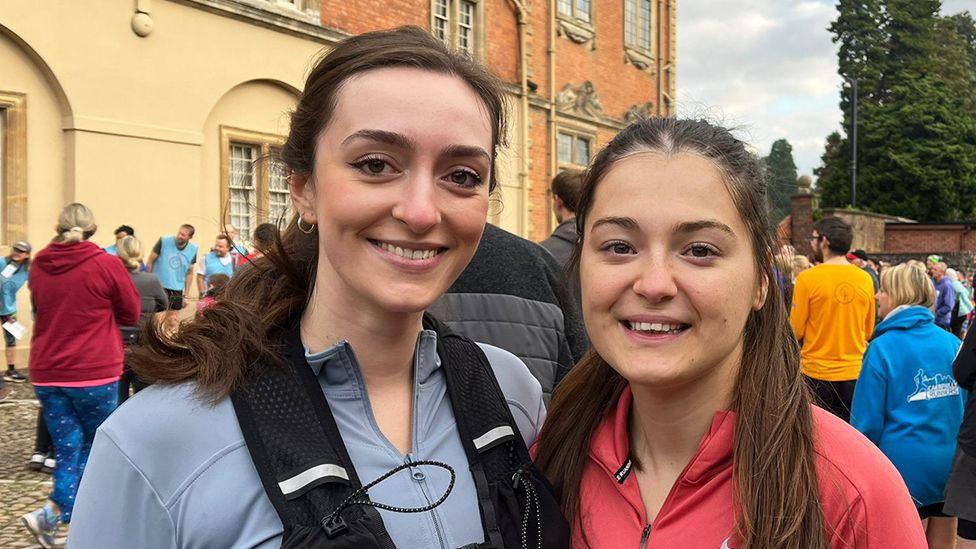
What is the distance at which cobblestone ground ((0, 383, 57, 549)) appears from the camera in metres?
5.16

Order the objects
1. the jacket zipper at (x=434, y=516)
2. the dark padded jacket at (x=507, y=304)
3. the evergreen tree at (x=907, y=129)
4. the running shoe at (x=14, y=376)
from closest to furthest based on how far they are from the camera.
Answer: the jacket zipper at (x=434, y=516), the dark padded jacket at (x=507, y=304), the running shoe at (x=14, y=376), the evergreen tree at (x=907, y=129)

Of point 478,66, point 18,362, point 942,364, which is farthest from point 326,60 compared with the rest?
point 18,362

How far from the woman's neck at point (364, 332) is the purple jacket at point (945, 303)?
39.4ft

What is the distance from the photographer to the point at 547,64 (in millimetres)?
20484

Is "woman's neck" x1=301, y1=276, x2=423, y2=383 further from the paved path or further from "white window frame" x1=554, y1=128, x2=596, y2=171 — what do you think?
"white window frame" x1=554, y1=128, x2=596, y2=171

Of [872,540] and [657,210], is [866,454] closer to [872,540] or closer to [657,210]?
[872,540]

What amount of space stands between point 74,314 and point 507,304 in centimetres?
382

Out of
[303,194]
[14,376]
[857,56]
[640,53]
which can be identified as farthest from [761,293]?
[857,56]

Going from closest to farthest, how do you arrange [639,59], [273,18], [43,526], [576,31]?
1. [43,526]
2. [273,18]
3. [576,31]
4. [639,59]

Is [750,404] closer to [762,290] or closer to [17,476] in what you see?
[762,290]

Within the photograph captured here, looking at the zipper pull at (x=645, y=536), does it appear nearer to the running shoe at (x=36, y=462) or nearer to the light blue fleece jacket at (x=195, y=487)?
the light blue fleece jacket at (x=195, y=487)

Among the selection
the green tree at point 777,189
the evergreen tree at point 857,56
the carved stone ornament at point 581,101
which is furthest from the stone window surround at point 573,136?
the evergreen tree at point 857,56

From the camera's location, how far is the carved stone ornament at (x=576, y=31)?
20.9 meters

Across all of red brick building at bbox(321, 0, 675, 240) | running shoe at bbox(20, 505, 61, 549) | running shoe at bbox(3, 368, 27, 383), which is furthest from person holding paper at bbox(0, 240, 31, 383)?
red brick building at bbox(321, 0, 675, 240)
